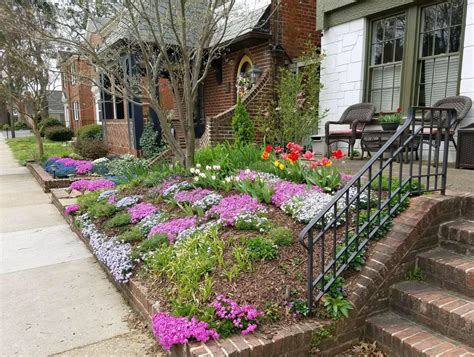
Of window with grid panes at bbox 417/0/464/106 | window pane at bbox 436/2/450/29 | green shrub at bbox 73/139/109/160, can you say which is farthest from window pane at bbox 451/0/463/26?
green shrub at bbox 73/139/109/160

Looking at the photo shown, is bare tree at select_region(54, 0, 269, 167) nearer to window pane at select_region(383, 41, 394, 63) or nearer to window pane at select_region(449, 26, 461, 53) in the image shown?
window pane at select_region(383, 41, 394, 63)

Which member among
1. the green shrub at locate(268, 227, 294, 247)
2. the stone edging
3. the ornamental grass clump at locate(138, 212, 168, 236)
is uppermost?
the green shrub at locate(268, 227, 294, 247)

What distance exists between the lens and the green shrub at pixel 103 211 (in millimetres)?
4762

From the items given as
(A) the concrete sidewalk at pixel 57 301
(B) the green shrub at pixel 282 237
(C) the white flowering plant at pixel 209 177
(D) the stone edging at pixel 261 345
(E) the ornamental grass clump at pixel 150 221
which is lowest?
(A) the concrete sidewalk at pixel 57 301

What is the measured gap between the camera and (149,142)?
366 inches

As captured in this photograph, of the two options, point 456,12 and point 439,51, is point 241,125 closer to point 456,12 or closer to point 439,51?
point 439,51

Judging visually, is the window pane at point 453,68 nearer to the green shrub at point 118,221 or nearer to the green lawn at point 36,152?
the green shrub at point 118,221

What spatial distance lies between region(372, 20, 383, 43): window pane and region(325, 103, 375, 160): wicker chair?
1.31m

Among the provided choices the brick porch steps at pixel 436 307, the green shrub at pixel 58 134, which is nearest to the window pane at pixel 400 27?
the brick porch steps at pixel 436 307

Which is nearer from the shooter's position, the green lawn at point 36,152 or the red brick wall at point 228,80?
the red brick wall at point 228,80

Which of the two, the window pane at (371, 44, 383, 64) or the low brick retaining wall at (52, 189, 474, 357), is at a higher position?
the window pane at (371, 44, 383, 64)

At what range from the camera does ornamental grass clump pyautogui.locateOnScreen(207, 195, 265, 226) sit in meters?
3.61

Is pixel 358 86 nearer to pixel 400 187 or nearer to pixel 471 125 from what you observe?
pixel 471 125

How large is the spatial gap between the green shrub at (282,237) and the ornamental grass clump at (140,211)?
1855 mm
